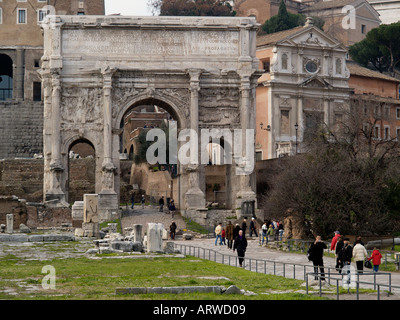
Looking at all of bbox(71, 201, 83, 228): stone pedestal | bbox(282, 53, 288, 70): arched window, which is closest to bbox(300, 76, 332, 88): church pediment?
bbox(282, 53, 288, 70): arched window

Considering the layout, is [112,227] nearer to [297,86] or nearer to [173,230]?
[173,230]

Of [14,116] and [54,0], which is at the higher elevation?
[54,0]

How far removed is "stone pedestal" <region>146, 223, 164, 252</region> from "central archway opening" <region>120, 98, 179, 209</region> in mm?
18184

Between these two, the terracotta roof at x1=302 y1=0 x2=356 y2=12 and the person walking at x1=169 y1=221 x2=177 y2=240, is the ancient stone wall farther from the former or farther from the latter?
the terracotta roof at x1=302 y1=0 x2=356 y2=12

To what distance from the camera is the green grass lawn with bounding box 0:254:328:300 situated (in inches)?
743

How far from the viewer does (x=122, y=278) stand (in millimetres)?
→ 22156

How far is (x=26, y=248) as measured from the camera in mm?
32656

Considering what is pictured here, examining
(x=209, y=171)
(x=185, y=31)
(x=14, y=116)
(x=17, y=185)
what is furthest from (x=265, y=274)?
(x=14, y=116)

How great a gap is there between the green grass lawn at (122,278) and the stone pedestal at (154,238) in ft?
6.27

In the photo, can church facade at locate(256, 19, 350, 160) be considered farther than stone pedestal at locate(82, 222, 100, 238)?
Yes
